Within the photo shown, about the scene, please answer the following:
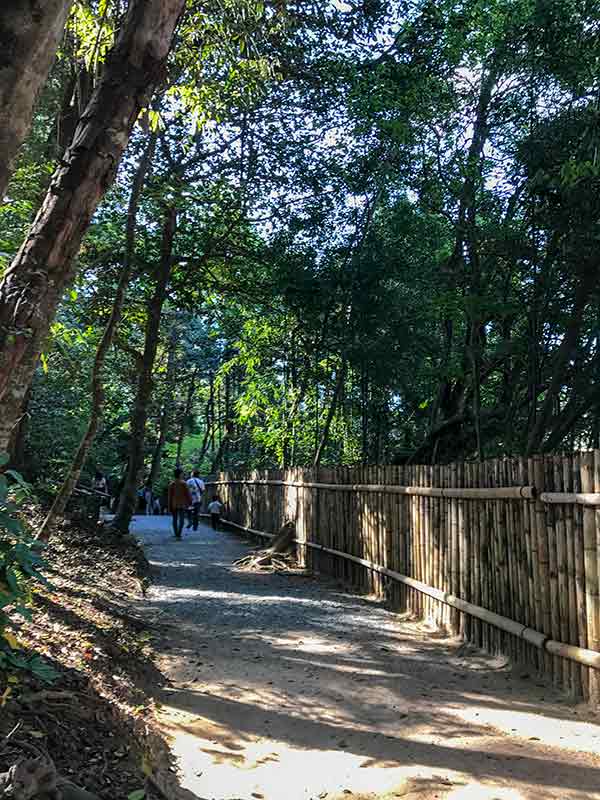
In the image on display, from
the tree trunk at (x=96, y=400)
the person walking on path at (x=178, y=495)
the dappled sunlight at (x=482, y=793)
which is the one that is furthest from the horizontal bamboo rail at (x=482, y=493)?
the person walking on path at (x=178, y=495)

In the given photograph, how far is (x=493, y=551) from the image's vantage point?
21.2 feet

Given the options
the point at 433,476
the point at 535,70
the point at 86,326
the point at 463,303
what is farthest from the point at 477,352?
the point at 86,326

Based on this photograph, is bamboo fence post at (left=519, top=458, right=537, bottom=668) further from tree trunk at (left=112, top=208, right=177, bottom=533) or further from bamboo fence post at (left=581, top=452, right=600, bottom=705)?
tree trunk at (left=112, top=208, right=177, bottom=533)

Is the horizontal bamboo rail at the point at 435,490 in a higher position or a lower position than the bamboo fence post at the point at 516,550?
higher

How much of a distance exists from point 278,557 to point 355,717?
29.7 feet

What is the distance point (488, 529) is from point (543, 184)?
11.4ft

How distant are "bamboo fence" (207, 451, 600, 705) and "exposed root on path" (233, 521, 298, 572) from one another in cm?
194

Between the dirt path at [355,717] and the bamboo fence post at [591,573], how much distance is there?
22cm

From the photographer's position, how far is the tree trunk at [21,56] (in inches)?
113

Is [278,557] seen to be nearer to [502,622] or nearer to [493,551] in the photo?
[493,551]

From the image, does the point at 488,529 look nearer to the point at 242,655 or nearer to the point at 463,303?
the point at 242,655

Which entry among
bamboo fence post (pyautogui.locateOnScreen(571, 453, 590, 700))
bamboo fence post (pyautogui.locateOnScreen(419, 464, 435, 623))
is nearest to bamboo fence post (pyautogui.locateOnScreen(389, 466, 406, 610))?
bamboo fence post (pyautogui.locateOnScreen(419, 464, 435, 623))

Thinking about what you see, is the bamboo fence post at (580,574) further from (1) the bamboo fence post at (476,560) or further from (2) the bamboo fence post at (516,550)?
(1) the bamboo fence post at (476,560)

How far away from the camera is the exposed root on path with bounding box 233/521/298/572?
A: 1314 cm
